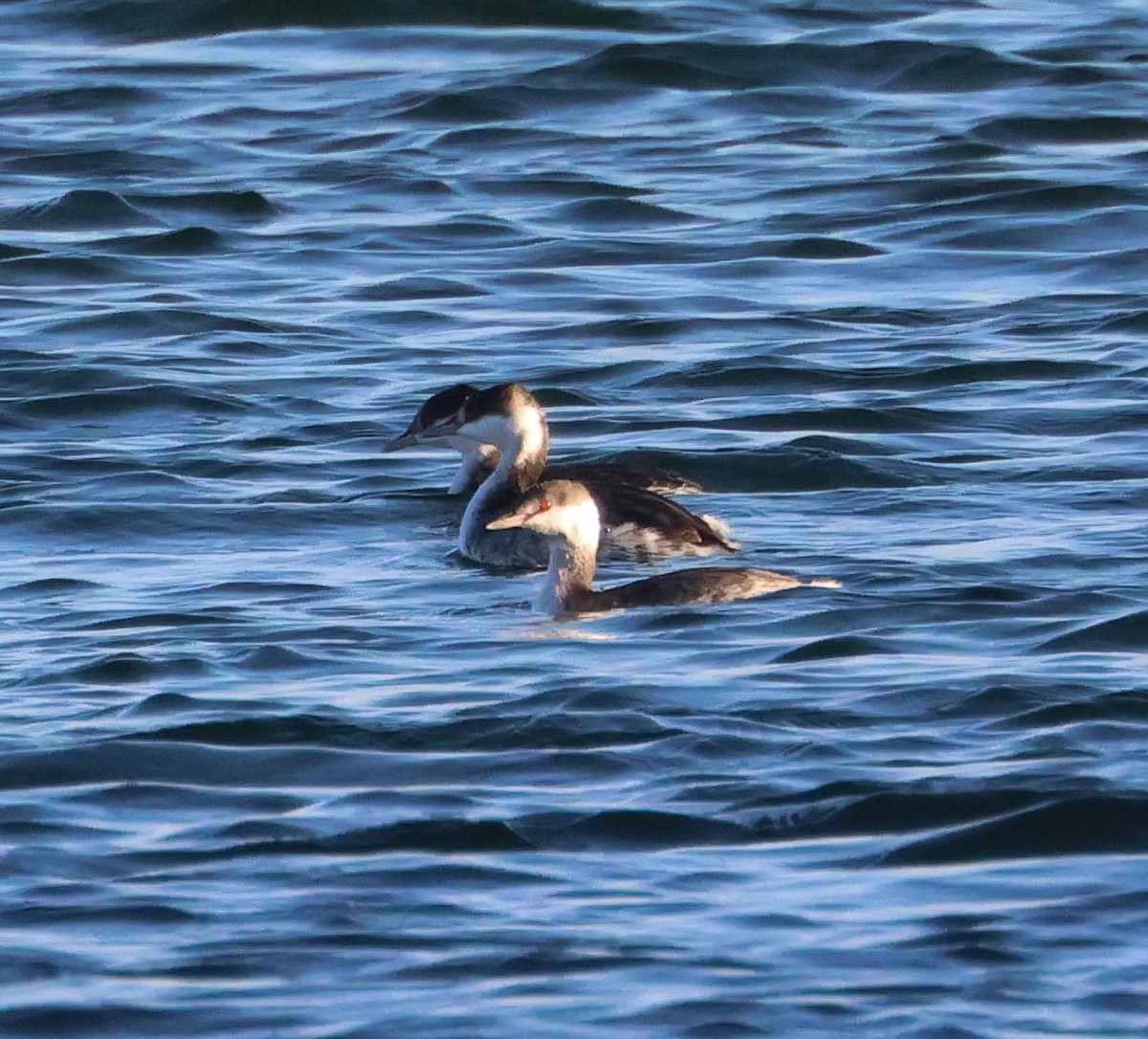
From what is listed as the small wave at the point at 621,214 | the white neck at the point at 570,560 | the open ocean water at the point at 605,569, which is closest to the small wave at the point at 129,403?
the open ocean water at the point at 605,569

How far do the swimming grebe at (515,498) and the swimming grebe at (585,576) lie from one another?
0.37m

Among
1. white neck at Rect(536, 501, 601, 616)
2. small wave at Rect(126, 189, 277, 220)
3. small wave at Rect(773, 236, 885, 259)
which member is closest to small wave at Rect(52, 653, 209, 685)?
white neck at Rect(536, 501, 601, 616)

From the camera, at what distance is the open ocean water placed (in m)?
7.54

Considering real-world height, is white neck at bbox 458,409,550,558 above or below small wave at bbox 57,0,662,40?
below

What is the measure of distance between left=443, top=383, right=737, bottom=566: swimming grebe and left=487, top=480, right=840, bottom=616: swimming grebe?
37 centimetres

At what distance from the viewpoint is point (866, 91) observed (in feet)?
80.4

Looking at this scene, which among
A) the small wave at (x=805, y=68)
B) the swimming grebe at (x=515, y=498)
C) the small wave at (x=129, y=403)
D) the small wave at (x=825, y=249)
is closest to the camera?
the swimming grebe at (x=515, y=498)

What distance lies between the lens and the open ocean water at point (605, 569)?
24.7 feet

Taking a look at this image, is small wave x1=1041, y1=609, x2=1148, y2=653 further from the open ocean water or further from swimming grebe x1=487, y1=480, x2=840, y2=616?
swimming grebe x1=487, y1=480, x2=840, y2=616

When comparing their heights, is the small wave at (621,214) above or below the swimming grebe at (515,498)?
below

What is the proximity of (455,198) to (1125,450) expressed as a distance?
807 centimetres

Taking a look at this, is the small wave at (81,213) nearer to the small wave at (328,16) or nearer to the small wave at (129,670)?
the small wave at (328,16)

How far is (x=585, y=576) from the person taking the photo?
11.8 meters

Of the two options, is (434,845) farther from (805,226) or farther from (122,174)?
(122,174)
